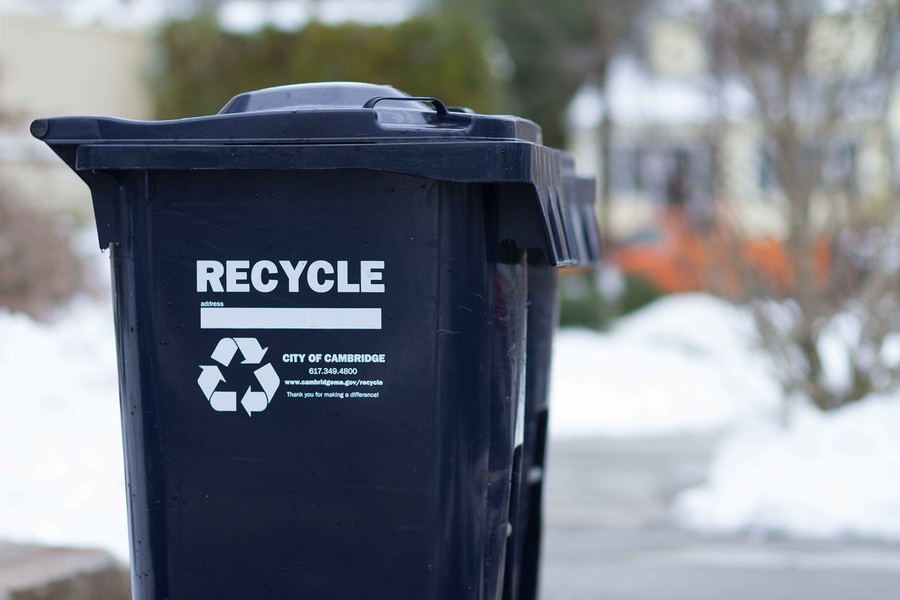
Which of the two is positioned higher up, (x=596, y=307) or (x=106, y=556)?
(x=106, y=556)

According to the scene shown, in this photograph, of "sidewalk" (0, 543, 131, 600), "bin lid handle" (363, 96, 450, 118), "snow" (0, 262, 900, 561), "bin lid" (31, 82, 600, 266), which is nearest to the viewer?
"bin lid" (31, 82, 600, 266)

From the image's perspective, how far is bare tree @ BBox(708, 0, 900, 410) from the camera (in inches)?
348

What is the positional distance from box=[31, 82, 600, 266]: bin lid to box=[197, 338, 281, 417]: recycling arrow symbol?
482 millimetres

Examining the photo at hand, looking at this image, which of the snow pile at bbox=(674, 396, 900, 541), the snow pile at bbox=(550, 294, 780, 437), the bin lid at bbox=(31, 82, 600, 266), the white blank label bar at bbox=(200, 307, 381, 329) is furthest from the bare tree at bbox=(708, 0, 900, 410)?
the white blank label bar at bbox=(200, 307, 381, 329)

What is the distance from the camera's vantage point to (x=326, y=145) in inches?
134

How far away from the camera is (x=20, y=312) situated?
10.5 meters

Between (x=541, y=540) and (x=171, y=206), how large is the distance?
1814 mm

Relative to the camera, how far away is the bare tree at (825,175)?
8.84m

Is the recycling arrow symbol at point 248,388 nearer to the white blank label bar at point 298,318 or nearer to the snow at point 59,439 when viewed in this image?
the white blank label bar at point 298,318

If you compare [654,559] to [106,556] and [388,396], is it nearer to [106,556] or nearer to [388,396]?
[106,556]

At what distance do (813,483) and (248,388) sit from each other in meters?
4.85

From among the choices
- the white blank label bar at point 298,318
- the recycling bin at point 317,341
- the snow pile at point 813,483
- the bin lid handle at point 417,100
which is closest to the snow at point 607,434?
the snow pile at point 813,483

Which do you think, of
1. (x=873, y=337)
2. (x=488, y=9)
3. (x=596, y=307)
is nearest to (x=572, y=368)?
(x=596, y=307)

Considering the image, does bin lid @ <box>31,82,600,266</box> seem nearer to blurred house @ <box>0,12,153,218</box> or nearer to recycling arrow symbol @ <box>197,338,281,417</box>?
recycling arrow symbol @ <box>197,338,281,417</box>
